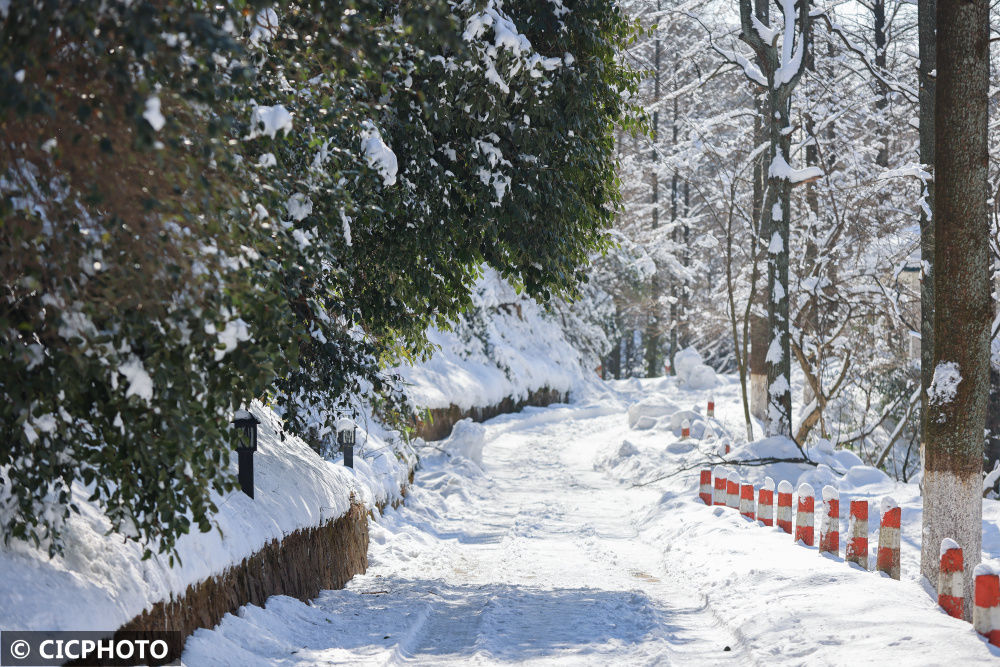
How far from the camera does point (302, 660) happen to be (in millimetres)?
6242

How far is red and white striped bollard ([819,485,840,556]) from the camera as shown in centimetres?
859

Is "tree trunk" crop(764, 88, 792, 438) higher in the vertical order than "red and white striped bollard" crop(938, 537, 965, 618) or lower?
higher

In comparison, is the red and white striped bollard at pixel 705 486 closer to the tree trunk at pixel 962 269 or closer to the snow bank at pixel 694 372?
the tree trunk at pixel 962 269

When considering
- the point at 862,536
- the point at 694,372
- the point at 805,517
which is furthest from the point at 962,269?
the point at 694,372

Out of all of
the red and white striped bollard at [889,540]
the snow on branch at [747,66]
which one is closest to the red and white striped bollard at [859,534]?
the red and white striped bollard at [889,540]

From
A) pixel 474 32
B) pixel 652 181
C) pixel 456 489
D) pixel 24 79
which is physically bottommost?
pixel 456 489

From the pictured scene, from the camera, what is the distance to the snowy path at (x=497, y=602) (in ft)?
21.2

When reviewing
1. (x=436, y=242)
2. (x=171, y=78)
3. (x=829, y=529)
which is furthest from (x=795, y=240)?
(x=171, y=78)

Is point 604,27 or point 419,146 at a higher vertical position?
point 604,27

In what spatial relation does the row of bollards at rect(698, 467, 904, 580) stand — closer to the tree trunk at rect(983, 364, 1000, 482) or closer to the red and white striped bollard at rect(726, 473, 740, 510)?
the red and white striped bollard at rect(726, 473, 740, 510)

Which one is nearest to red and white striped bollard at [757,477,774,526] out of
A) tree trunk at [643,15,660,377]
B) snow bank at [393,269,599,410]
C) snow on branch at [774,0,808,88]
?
snow on branch at [774,0,808,88]

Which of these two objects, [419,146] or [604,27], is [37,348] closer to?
[419,146]

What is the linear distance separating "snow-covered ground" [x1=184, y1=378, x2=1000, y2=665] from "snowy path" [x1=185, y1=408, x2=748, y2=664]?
0.08 feet

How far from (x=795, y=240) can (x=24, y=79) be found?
23.1 metres
